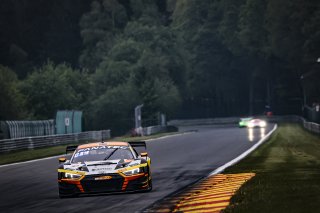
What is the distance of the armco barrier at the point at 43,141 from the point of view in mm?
46350

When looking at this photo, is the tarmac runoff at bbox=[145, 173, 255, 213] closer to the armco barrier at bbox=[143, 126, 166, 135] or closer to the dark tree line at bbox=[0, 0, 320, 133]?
the armco barrier at bbox=[143, 126, 166, 135]

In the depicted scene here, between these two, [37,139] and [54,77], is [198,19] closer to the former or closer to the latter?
[54,77]

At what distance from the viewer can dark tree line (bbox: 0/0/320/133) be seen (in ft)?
339

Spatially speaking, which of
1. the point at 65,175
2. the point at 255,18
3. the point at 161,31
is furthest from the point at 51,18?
the point at 65,175

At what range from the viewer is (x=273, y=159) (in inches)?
1184

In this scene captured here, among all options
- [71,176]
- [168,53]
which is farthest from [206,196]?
[168,53]

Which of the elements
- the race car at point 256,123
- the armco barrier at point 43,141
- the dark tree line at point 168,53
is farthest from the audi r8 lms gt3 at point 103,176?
the dark tree line at point 168,53

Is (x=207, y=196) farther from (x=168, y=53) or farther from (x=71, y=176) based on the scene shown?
(x=168, y=53)

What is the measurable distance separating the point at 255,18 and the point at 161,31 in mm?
15283

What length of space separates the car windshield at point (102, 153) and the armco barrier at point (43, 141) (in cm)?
1969

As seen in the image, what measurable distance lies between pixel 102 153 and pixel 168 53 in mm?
112600

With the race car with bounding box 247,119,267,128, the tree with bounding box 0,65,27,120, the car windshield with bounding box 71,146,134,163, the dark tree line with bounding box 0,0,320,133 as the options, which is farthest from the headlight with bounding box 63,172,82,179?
the dark tree line with bounding box 0,0,320,133

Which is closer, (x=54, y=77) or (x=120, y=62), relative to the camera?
(x=54, y=77)

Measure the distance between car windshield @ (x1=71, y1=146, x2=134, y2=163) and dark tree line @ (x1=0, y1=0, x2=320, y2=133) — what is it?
7244 cm
